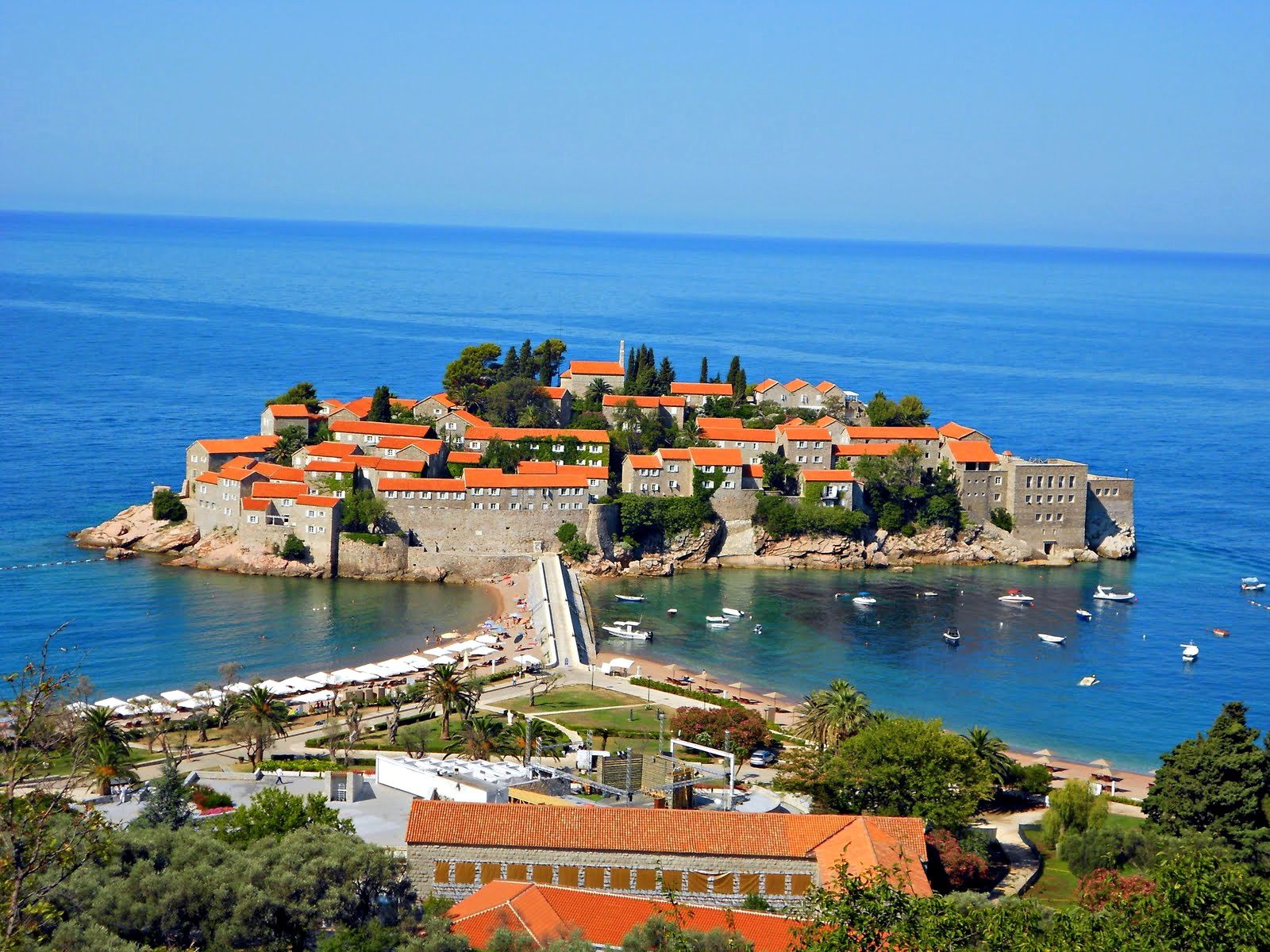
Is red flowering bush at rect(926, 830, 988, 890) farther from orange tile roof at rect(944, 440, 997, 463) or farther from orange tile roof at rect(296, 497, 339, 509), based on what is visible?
orange tile roof at rect(944, 440, 997, 463)

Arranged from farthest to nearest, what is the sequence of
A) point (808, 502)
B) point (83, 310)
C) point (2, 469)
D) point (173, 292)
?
point (173, 292)
point (83, 310)
point (2, 469)
point (808, 502)

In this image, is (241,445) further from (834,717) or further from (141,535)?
(834,717)

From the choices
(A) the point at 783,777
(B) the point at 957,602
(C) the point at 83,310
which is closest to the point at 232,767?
(A) the point at 783,777

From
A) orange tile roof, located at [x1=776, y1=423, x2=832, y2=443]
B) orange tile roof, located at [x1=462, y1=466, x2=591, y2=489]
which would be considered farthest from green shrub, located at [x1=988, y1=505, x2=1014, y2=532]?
orange tile roof, located at [x1=462, y1=466, x2=591, y2=489]

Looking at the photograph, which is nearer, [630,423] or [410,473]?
[410,473]

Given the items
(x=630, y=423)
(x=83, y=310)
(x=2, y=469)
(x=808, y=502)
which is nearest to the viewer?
(x=808, y=502)

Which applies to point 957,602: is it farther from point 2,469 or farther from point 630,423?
point 2,469
